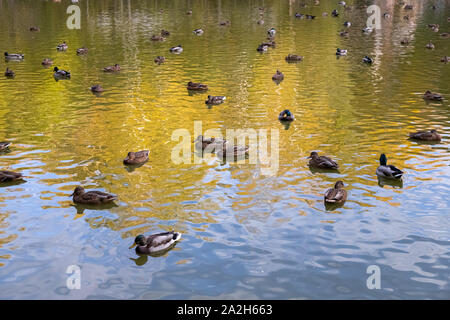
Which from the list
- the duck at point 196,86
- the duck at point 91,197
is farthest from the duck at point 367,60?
the duck at point 91,197

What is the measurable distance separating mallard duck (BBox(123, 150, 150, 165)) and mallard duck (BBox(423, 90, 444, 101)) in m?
16.7

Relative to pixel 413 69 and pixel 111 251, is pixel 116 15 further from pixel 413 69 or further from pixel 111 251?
pixel 111 251

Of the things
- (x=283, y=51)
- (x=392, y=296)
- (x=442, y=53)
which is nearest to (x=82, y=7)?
(x=283, y=51)

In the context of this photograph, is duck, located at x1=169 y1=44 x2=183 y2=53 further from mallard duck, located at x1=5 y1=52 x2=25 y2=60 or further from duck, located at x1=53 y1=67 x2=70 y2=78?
mallard duck, located at x1=5 y1=52 x2=25 y2=60

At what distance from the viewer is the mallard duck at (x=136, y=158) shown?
60.4ft

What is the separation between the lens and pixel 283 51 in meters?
43.1

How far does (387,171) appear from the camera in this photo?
1655 cm

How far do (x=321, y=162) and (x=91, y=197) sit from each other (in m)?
7.99

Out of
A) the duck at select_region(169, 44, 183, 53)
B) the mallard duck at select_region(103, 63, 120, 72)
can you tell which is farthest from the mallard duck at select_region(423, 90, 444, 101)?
the duck at select_region(169, 44, 183, 53)

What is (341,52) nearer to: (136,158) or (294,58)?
(294,58)

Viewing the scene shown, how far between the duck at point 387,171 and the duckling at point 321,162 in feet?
4.87

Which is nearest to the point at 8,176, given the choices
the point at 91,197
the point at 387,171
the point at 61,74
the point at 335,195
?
the point at 91,197

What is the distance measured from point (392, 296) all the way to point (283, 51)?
34.8m

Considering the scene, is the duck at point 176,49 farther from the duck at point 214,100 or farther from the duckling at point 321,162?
the duckling at point 321,162
